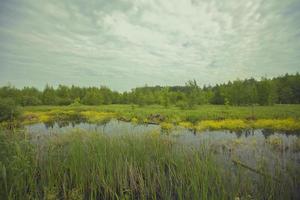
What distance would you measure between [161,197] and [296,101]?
167 feet

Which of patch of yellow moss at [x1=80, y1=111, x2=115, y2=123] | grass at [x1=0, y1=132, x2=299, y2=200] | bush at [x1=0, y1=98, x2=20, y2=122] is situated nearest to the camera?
grass at [x1=0, y1=132, x2=299, y2=200]

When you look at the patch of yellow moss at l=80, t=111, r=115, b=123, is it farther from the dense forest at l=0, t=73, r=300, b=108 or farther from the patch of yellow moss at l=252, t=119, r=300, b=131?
the patch of yellow moss at l=252, t=119, r=300, b=131

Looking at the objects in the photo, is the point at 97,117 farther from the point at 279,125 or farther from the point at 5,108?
the point at 279,125

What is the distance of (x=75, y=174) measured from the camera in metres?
5.82

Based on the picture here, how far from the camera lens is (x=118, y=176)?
18.2 feet

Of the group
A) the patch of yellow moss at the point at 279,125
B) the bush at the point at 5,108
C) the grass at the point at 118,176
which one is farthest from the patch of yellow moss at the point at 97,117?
the patch of yellow moss at the point at 279,125

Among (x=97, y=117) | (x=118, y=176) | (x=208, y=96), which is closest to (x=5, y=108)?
(x=97, y=117)

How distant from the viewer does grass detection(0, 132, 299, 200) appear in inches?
186

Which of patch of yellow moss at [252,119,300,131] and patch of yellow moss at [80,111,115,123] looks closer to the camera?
patch of yellow moss at [252,119,300,131]

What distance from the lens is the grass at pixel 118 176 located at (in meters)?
4.72

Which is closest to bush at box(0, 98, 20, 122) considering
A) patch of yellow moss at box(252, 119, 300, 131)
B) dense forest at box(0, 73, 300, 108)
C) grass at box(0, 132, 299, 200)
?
dense forest at box(0, 73, 300, 108)

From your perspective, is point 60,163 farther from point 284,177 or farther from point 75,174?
point 284,177

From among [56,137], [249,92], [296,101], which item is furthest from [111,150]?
[296,101]

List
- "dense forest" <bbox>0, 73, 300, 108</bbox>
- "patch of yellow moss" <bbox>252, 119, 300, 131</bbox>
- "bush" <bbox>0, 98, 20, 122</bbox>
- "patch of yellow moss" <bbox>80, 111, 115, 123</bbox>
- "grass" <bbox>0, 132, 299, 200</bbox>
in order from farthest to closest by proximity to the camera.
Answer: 1. "dense forest" <bbox>0, 73, 300, 108</bbox>
2. "patch of yellow moss" <bbox>80, 111, 115, 123</bbox>
3. "bush" <bbox>0, 98, 20, 122</bbox>
4. "patch of yellow moss" <bbox>252, 119, 300, 131</bbox>
5. "grass" <bbox>0, 132, 299, 200</bbox>
